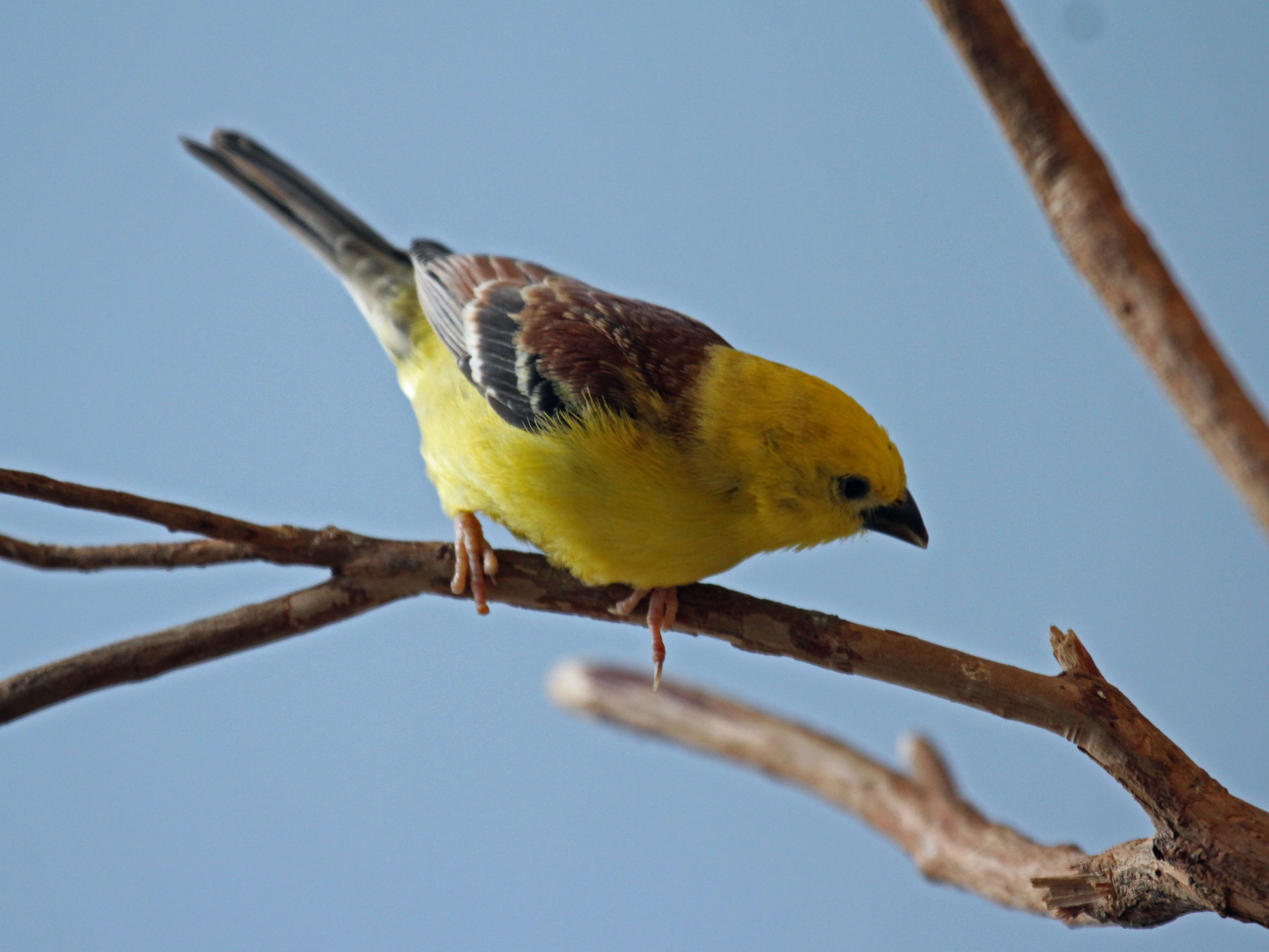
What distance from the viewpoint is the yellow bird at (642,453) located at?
2551 mm

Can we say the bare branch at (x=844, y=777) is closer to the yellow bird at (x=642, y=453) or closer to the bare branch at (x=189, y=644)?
the yellow bird at (x=642, y=453)

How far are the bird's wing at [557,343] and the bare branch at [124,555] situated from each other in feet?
2.57

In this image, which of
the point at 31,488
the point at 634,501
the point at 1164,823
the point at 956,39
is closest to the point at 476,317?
the point at 634,501

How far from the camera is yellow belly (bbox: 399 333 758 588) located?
254cm

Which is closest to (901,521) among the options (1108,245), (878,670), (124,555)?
Answer: (878,670)

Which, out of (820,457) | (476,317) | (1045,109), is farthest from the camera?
(476,317)

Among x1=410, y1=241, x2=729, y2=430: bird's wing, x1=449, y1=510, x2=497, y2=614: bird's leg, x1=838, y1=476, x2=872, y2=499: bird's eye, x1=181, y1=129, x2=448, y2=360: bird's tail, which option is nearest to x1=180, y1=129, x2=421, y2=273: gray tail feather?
x1=181, y1=129, x2=448, y2=360: bird's tail

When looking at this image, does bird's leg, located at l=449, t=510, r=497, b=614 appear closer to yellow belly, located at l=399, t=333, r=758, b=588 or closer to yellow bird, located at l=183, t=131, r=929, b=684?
yellow bird, located at l=183, t=131, r=929, b=684

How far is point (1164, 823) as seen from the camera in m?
2.13

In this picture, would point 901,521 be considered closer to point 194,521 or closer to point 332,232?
point 194,521

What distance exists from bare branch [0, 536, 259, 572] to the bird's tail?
134cm

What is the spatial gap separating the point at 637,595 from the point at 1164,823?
125 centimetres

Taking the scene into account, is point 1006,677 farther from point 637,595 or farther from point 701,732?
point 701,732

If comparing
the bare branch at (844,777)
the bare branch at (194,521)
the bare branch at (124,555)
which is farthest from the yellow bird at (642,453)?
the bare branch at (844,777)
